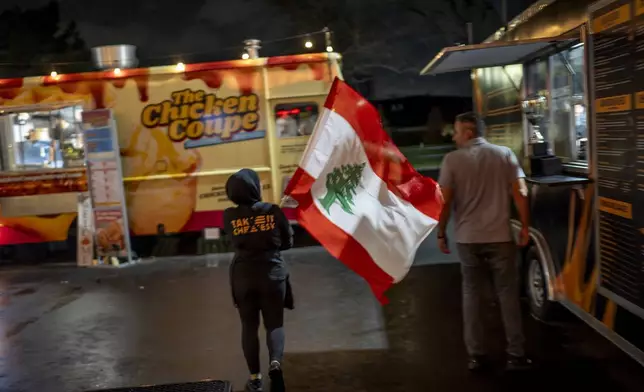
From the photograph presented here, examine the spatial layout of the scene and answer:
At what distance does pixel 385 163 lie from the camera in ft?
15.7

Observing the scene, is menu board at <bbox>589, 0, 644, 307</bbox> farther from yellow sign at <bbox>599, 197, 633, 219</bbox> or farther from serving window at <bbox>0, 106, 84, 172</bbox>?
serving window at <bbox>0, 106, 84, 172</bbox>

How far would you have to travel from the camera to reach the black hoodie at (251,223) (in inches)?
176

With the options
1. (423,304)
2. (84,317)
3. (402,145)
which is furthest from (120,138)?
(402,145)

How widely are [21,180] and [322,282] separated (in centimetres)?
516

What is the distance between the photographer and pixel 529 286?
20.4 ft

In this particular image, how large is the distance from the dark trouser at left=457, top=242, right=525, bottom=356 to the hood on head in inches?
63.0

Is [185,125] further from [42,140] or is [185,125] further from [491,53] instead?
[491,53]

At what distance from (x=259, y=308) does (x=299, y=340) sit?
1.46 metres

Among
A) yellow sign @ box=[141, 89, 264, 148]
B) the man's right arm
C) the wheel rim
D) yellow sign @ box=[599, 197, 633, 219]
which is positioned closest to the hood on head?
the man's right arm

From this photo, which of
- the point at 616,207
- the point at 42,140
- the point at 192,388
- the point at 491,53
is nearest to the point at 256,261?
the point at 192,388

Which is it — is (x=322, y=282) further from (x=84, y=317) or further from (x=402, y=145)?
(x=402, y=145)

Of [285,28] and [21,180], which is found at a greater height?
[285,28]

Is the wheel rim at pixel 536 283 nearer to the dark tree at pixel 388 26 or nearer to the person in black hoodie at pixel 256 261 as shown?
the person in black hoodie at pixel 256 261

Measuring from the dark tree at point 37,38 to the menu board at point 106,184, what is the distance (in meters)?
10.3
